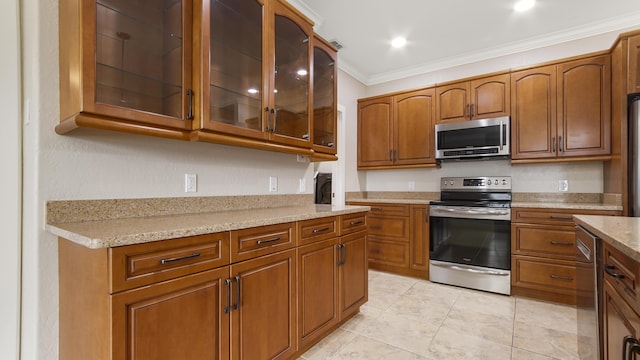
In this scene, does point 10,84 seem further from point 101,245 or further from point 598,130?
point 598,130

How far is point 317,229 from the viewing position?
1.93 metres

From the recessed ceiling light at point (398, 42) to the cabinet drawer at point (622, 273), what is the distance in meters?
2.77

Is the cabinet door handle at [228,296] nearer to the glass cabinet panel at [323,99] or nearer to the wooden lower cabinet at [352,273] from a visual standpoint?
the wooden lower cabinet at [352,273]

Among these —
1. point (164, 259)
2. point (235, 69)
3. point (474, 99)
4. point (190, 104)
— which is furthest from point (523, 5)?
point (164, 259)

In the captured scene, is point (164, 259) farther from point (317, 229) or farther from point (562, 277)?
point (562, 277)

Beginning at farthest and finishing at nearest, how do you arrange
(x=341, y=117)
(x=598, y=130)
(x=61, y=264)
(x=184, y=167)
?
(x=341, y=117) → (x=598, y=130) → (x=184, y=167) → (x=61, y=264)

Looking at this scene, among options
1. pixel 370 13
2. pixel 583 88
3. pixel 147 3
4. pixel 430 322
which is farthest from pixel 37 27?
pixel 583 88

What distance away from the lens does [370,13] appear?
9.21 feet

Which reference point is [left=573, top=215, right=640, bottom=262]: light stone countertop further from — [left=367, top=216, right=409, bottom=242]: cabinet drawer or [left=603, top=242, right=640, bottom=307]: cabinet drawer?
[left=367, top=216, right=409, bottom=242]: cabinet drawer

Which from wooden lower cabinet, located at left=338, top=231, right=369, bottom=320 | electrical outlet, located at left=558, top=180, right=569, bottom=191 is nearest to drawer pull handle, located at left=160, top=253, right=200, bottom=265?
wooden lower cabinet, located at left=338, top=231, right=369, bottom=320

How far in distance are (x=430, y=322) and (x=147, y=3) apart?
9.26 feet

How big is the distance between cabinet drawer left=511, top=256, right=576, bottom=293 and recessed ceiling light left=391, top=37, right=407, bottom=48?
259cm

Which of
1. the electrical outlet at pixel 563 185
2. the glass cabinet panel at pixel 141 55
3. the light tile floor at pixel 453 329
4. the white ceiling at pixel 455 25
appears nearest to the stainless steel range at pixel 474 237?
the light tile floor at pixel 453 329

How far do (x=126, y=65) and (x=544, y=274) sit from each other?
364 cm
